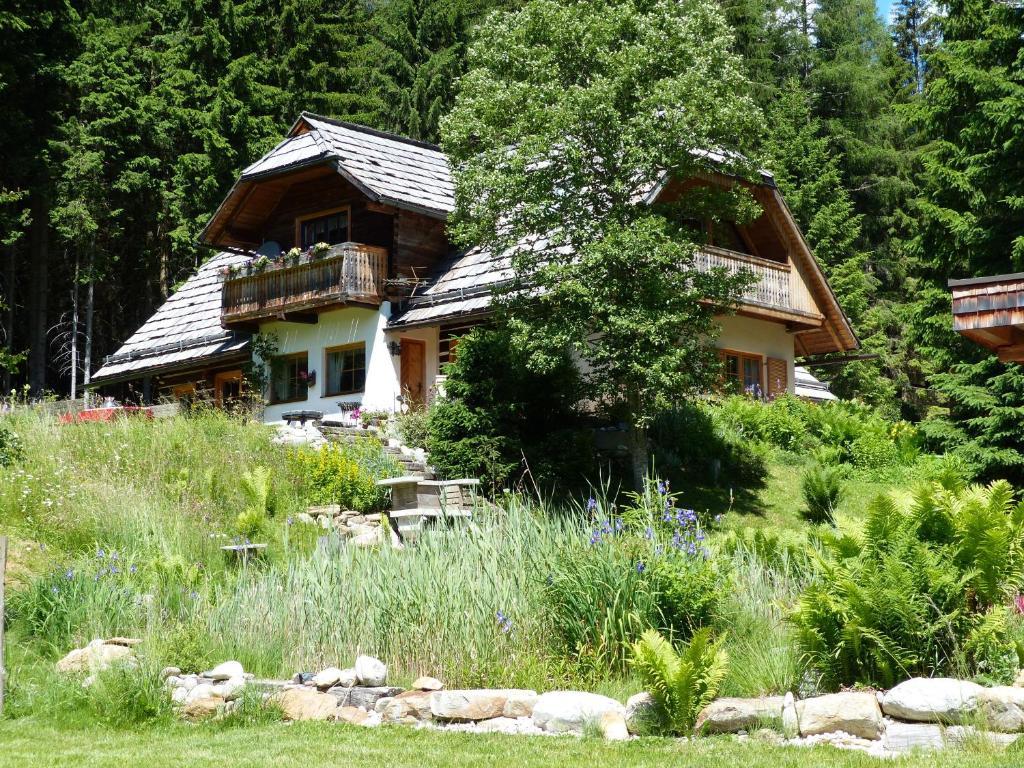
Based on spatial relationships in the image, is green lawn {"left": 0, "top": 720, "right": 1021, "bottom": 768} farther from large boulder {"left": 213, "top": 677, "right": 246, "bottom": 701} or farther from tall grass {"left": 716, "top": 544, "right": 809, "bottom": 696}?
A: tall grass {"left": 716, "top": 544, "right": 809, "bottom": 696}

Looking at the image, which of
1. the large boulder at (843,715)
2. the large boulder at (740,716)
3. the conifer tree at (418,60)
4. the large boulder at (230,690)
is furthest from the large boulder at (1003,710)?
the conifer tree at (418,60)

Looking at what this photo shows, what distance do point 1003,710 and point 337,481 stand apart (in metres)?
11.7

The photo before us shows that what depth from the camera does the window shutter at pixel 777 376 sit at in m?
25.8

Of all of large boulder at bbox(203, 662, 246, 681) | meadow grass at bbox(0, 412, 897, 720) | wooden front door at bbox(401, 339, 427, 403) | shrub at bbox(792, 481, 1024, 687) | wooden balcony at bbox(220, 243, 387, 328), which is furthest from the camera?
wooden front door at bbox(401, 339, 427, 403)

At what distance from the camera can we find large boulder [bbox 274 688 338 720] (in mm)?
8305

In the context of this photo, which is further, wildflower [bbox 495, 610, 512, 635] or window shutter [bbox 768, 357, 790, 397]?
window shutter [bbox 768, 357, 790, 397]

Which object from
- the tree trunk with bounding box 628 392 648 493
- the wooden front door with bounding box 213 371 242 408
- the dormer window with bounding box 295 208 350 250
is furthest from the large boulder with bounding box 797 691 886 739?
the wooden front door with bounding box 213 371 242 408

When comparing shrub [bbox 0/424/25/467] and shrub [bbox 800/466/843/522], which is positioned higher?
shrub [bbox 0/424/25/467]

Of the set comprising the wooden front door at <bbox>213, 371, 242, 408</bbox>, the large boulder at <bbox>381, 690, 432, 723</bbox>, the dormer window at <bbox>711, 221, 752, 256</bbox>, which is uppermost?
the dormer window at <bbox>711, 221, 752, 256</bbox>

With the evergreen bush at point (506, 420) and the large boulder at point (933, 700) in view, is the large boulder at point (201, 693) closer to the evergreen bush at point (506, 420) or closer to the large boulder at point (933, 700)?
the large boulder at point (933, 700)

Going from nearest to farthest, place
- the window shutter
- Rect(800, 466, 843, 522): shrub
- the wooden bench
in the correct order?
the wooden bench
Rect(800, 466, 843, 522): shrub
the window shutter

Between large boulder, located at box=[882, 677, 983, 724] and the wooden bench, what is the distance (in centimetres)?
894

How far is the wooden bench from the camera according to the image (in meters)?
15.5

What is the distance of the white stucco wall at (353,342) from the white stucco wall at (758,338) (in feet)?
20.2
